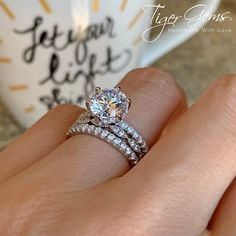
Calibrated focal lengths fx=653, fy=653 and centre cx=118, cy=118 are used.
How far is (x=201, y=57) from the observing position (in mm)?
639

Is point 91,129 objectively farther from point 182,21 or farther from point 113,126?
point 182,21

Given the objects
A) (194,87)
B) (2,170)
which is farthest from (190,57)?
(2,170)

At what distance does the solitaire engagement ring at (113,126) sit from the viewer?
380 millimetres

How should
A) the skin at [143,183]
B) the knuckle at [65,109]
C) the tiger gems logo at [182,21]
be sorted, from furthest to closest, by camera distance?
the tiger gems logo at [182,21] < the knuckle at [65,109] < the skin at [143,183]

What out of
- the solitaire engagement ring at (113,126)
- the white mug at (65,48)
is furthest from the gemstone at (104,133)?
the white mug at (65,48)

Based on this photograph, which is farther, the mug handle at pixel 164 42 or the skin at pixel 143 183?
the mug handle at pixel 164 42

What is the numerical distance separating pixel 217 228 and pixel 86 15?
0.60 feet

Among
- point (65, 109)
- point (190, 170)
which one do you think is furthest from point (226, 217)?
point (65, 109)

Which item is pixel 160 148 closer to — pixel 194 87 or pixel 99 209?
pixel 99 209

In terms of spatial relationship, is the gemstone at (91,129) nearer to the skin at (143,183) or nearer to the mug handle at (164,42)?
the skin at (143,183)

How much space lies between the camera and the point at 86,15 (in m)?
0.46

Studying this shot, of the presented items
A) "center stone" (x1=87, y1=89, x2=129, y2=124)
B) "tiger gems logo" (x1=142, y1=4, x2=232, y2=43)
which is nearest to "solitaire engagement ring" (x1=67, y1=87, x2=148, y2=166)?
"center stone" (x1=87, y1=89, x2=129, y2=124)

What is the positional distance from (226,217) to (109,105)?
94 millimetres

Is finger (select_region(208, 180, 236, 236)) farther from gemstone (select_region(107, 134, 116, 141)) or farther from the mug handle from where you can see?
the mug handle
